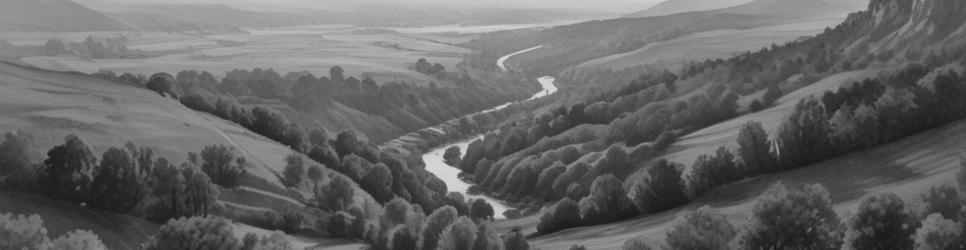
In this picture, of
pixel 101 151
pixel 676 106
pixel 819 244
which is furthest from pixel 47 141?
pixel 676 106

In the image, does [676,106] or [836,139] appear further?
[676,106]

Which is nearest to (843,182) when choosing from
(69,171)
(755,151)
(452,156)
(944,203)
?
(755,151)

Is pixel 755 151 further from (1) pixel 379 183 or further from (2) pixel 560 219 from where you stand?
(1) pixel 379 183

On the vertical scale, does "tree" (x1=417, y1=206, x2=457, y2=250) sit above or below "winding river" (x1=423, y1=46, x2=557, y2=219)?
above

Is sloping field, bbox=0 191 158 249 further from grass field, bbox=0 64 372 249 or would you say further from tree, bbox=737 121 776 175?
tree, bbox=737 121 776 175

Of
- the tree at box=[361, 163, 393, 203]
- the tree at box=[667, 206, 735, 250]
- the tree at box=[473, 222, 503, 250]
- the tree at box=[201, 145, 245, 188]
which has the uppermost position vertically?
the tree at box=[667, 206, 735, 250]

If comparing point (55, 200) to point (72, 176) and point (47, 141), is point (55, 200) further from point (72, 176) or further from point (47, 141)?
point (47, 141)

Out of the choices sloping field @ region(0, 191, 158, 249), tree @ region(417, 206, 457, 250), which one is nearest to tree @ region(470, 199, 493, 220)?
tree @ region(417, 206, 457, 250)
